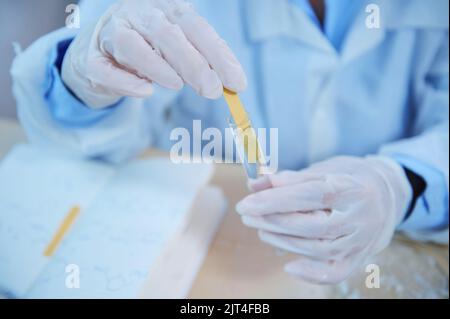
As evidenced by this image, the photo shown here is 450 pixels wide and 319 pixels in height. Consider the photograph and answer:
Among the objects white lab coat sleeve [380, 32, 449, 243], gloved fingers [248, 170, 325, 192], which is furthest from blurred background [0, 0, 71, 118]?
white lab coat sleeve [380, 32, 449, 243]

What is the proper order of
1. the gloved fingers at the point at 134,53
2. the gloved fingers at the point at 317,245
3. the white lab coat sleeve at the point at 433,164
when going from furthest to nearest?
the white lab coat sleeve at the point at 433,164, the gloved fingers at the point at 317,245, the gloved fingers at the point at 134,53

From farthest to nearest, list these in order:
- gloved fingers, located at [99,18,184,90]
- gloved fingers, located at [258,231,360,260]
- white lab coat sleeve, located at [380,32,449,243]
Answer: white lab coat sleeve, located at [380,32,449,243], gloved fingers, located at [258,231,360,260], gloved fingers, located at [99,18,184,90]

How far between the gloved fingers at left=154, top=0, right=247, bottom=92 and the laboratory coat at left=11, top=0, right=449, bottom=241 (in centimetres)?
20

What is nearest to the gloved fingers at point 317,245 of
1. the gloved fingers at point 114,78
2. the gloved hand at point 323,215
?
the gloved hand at point 323,215

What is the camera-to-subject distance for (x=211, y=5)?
2.46 feet

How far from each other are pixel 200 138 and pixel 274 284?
30 centimetres

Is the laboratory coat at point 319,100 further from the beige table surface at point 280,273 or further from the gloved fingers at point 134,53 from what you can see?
the gloved fingers at point 134,53

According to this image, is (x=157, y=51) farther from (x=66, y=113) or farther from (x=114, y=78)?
(x=66, y=113)

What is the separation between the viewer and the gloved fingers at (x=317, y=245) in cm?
59

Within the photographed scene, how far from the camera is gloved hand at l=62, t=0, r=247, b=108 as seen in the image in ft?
1.58

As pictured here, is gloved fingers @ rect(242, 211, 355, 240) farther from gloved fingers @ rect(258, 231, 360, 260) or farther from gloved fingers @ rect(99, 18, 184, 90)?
gloved fingers @ rect(99, 18, 184, 90)

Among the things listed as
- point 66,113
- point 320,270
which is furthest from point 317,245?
point 66,113

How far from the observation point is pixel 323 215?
58cm

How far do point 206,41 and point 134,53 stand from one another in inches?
3.0
